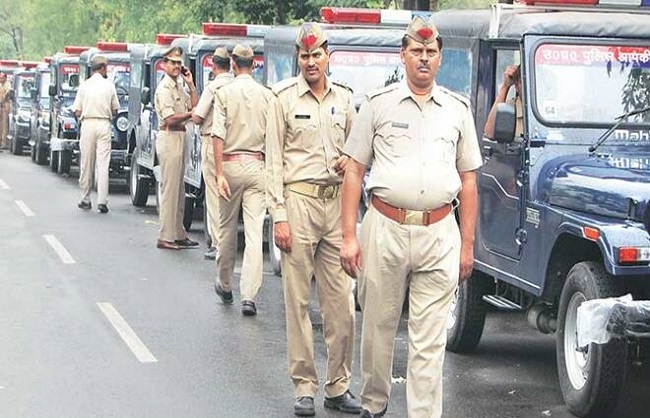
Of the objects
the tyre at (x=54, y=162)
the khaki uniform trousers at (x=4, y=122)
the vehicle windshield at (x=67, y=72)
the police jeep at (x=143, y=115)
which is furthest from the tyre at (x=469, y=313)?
the khaki uniform trousers at (x=4, y=122)

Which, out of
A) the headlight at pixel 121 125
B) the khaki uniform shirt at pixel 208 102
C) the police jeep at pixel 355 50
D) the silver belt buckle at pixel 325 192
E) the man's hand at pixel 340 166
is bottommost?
the silver belt buckle at pixel 325 192

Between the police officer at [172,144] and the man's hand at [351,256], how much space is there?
8.12 meters

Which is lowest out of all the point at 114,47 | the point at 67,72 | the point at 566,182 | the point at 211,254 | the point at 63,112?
the point at 211,254

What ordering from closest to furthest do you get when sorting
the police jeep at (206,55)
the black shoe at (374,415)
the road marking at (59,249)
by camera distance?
the black shoe at (374,415)
the road marking at (59,249)
the police jeep at (206,55)

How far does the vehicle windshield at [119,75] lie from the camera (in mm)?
24281

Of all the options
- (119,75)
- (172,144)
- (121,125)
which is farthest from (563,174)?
(119,75)

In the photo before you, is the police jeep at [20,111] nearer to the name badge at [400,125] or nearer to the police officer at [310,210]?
the police officer at [310,210]

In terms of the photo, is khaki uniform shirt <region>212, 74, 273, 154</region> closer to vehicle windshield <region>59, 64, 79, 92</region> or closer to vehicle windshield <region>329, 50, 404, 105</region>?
vehicle windshield <region>329, 50, 404, 105</region>

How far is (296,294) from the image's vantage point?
8.06 metres

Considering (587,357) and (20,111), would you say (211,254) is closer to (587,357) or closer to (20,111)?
(587,357)

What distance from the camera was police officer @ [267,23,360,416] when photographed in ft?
26.3

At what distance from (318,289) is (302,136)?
86 centimetres

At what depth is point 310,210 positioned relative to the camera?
315 inches

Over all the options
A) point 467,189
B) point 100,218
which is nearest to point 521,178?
→ point 467,189
